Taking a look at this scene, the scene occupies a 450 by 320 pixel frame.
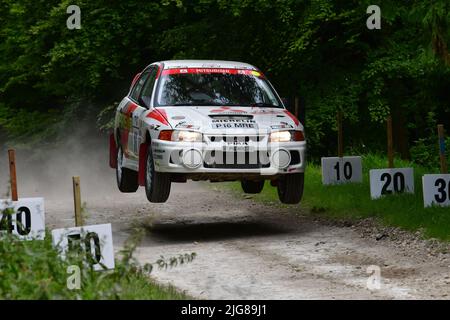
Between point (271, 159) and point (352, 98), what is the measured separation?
9.65 meters

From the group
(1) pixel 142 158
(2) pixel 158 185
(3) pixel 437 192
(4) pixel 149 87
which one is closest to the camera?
(2) pixel 158 185

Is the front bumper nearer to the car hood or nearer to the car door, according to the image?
the car hood

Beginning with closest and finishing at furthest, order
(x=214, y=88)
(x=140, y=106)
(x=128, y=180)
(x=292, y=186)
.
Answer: (x=292, y=186) < (x=214, y=88) < (x=140, y=106) < (x=128, y=180)

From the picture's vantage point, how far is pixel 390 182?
15.8 metres

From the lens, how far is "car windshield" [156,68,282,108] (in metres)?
14.5

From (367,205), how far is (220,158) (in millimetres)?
3077

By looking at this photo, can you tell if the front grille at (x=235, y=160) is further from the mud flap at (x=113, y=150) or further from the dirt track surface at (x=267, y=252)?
the mud flap at (x=113, y=150)

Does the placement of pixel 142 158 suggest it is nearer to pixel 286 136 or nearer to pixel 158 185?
pixel 158 185

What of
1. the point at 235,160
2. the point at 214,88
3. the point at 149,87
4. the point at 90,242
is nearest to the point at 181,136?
the point at 235,160

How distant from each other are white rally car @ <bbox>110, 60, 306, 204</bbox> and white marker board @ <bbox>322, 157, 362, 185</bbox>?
3.01 meters

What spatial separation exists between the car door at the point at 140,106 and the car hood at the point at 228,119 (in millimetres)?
642

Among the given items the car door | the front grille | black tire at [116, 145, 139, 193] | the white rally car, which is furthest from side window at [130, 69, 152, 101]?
the front grille

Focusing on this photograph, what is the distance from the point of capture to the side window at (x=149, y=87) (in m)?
14.7
